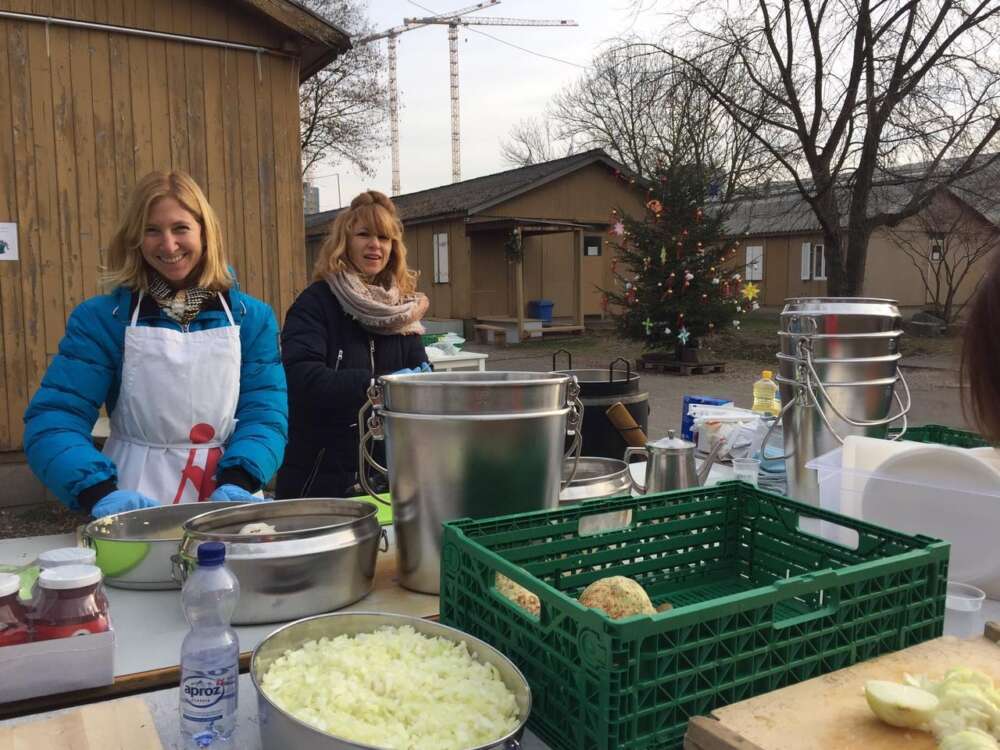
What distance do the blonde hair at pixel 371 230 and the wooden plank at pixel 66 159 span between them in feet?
11.9

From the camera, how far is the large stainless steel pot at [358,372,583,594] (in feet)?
5.01

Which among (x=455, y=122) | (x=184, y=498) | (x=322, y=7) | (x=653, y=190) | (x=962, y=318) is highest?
(x=455, y=122)

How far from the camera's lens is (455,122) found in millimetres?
60406

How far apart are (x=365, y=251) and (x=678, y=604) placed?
2.24 metres

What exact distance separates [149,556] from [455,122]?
61.8 m

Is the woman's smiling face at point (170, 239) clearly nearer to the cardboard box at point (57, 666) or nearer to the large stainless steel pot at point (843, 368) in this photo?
the cardboard box at point (57, 666)

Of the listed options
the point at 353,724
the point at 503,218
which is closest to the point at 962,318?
the point at 353,724

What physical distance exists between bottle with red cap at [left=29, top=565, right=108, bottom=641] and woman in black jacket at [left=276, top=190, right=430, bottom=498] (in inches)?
70.2

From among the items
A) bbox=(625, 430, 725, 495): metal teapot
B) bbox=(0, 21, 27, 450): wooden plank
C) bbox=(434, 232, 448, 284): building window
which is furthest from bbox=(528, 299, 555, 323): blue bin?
bbox=(625, 430, 725, 495): metal teapot

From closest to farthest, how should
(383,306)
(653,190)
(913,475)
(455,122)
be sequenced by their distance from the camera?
(913,475)
(383,306)
(653,190)
(455,122)

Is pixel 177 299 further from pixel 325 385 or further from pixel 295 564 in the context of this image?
pixel 295 564

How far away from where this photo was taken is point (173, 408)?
8.48ft

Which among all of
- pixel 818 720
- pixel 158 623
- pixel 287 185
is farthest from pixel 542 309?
pixel 818 720

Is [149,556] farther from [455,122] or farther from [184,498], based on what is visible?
[455,122]
